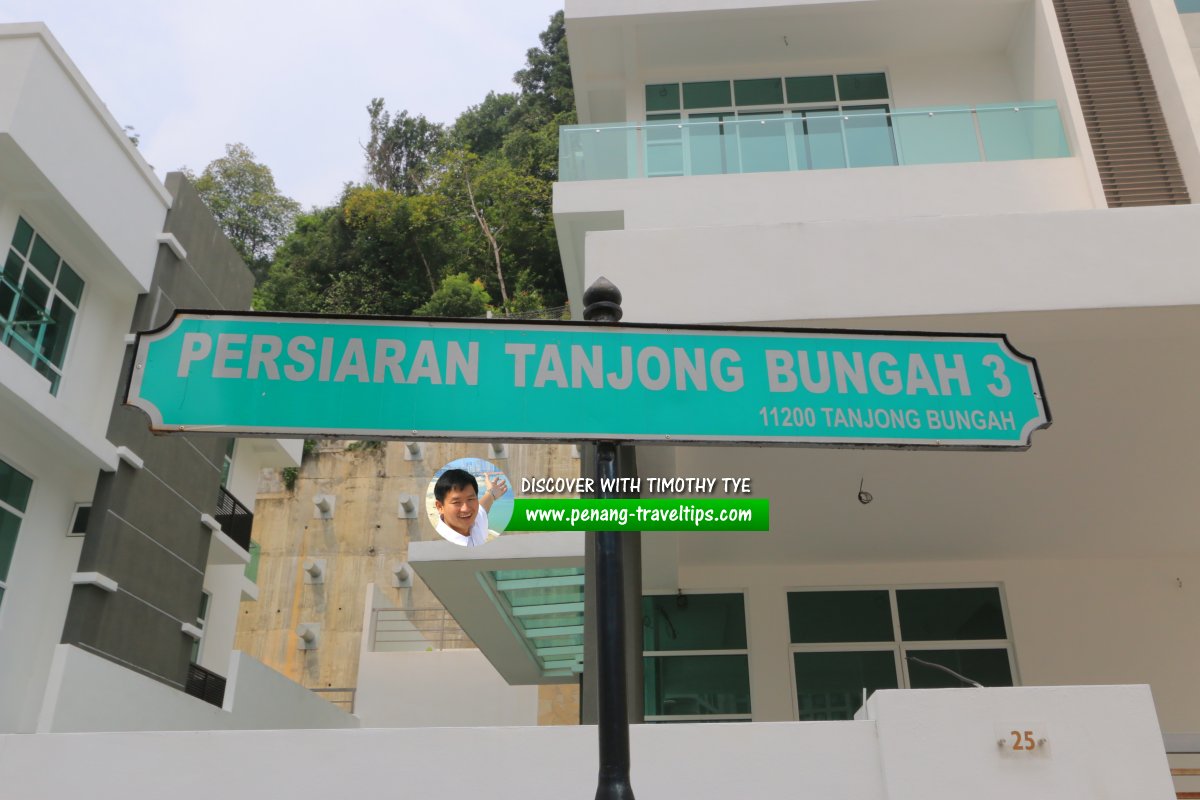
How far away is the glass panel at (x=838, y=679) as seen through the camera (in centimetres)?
1204

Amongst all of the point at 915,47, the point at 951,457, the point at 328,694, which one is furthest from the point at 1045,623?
the point at 328,694

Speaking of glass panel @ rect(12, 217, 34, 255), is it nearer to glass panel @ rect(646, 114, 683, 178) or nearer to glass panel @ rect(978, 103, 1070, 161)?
glass panel @ rect(646, 114, 683, 178)

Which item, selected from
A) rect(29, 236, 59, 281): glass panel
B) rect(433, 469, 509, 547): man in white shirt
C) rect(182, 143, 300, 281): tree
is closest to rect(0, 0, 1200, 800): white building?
rect(433, 469, 509, 547): man in white shirt

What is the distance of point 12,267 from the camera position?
12023mm

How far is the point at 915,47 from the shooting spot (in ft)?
46.6

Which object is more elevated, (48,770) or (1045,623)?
(1045,623)

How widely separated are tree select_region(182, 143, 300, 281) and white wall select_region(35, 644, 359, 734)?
38.3 m

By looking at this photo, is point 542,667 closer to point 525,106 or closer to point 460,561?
point 460,561

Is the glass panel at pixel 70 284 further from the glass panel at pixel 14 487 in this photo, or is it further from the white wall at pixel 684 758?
the white wall at pixel 684 758

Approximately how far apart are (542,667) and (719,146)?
1001 cm

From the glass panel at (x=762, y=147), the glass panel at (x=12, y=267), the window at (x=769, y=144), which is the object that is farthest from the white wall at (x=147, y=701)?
the glass panel at (x=762, y=147)

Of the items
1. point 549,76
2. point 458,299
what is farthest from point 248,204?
point 458,299

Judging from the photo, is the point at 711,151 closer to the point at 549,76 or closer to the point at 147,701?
the point at 147,701

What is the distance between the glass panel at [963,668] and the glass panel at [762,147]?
643cm
